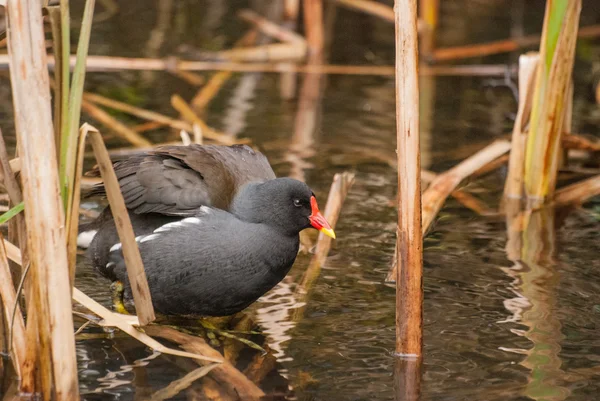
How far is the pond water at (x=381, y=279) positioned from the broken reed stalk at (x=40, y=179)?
0.54m

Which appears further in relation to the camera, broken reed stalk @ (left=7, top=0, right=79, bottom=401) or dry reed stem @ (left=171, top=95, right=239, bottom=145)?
dry reed stem @ (left=171, top=95, right=239, bottom=145)

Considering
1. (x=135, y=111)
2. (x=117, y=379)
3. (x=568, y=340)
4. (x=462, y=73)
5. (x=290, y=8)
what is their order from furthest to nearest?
1. (x=290, y=8)
2. (x=462, y=73)
3. (x=135, y=111)
4. (x=568, y=340)
5. (x=117, y=379)

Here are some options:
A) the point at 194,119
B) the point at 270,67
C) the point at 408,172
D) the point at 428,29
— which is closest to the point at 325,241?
the point at 408,172

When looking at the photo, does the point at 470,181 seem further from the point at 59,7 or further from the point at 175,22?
the point at 175,22

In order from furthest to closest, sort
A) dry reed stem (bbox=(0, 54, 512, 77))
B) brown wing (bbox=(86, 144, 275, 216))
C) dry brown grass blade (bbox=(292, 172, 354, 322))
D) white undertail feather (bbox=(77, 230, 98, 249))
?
1. dry reed stem (bbox=(0, 54, 512, 77))
2. dry brown grass blade (bbox=(292, 172, 354, 322))
3. white undertail feather (bbox=(77, 230, 98, 249))
4. brown wing (bbox=(86, 144, 275, 216))

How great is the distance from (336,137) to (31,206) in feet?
12.7

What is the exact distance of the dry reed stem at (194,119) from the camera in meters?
5.71

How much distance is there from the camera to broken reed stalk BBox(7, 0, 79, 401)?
244cm

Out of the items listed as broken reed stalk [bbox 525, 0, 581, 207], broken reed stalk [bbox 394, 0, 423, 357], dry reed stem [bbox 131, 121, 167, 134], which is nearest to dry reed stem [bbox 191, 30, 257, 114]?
dry reed stem [bbox 131, 121, 167, 134]

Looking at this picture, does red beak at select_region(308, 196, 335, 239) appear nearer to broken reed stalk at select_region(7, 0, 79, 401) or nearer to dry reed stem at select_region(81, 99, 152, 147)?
broken reed stalk at select_region(7, 0, 79, 401)

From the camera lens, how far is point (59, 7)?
250 centimetres

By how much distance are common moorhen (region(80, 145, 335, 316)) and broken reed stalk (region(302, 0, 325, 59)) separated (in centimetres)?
431

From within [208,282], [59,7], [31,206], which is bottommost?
[208,282]

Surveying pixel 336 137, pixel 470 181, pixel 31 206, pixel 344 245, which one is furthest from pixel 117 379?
pixel 336 137
